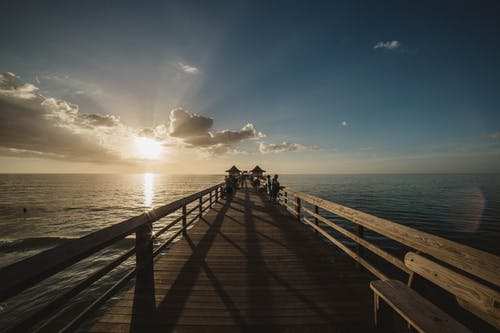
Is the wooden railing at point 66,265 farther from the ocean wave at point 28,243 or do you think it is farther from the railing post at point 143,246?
the ocean wave at point 28,243

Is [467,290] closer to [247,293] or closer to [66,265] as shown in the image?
[247,293]

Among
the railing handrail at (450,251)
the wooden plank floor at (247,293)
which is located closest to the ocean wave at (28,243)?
the wooden plank floor at (247,293)

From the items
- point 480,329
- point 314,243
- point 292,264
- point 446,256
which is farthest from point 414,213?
point 446,256

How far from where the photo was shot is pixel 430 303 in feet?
5.49

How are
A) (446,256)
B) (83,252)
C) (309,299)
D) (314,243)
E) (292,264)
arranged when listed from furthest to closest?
1. (314,243)
2. (292,264)
3. (309,299)
4. (83,252)
5. (446,256)

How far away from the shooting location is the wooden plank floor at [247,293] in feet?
7.99

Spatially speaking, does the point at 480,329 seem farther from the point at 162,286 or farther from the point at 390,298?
the point at 162,286

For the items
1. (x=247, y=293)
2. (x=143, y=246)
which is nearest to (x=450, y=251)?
(x=247, y=293)

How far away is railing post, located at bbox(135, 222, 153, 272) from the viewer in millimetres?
3027

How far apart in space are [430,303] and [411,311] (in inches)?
9.3

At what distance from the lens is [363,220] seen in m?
3.13

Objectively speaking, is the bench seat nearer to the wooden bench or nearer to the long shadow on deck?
the wooden bench

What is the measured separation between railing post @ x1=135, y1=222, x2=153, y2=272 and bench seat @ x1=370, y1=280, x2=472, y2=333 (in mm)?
3128

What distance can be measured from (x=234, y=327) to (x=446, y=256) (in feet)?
7.75
